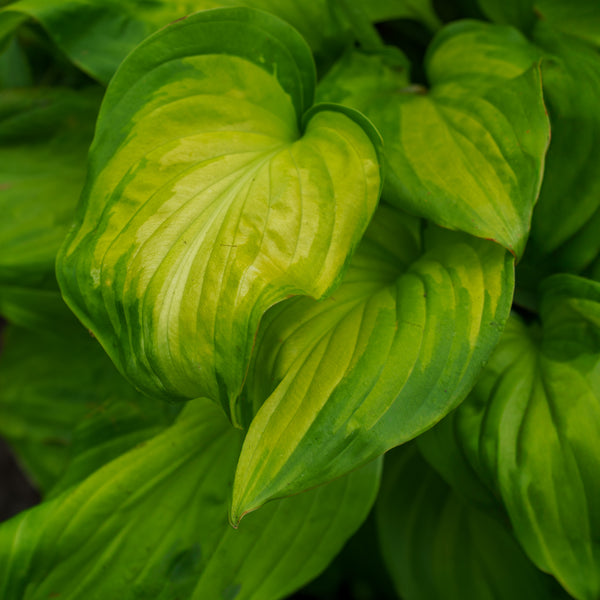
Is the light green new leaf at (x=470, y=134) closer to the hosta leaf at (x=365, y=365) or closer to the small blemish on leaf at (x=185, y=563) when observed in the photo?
the hosta leaf at (x=365, y=365)

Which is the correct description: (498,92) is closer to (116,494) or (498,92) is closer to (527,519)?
(527,519)

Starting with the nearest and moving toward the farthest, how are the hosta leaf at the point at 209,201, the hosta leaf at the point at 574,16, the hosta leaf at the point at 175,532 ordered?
1. the hosta leaf at the point at 209,201
2. the hosta leaf at the point at 175,532
3. the hosta leaf at the point at 574,16

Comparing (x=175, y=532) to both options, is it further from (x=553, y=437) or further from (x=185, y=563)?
(x=553, y=437)

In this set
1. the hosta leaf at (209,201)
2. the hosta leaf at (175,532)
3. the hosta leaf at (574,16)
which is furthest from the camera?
the hosta leaf at (574,16)

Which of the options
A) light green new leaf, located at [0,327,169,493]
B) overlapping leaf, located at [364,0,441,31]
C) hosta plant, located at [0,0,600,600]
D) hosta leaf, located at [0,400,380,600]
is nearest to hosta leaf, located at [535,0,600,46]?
hosta plant, located at [0,0,600,600]

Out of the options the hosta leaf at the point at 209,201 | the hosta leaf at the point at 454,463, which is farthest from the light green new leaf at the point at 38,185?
the hosta leaf at the point at 454,463

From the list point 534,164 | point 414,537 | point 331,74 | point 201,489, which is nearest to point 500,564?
point 414,537

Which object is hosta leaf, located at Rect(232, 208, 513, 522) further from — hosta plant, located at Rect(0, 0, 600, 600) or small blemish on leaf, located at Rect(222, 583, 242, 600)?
small blemish on leaf, located at Rect(222, 583, 242, 600)
